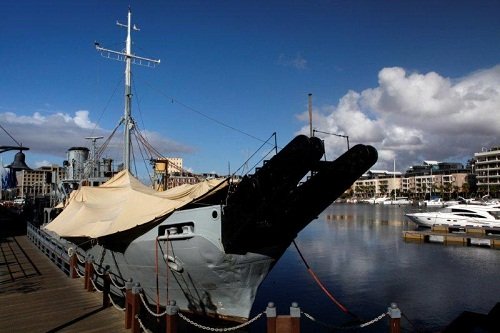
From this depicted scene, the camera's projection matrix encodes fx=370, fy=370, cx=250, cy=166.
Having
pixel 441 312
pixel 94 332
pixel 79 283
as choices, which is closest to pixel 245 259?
pixel 94 332

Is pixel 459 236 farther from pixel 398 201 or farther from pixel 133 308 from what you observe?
pixel 398 201

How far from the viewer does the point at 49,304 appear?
1241cm

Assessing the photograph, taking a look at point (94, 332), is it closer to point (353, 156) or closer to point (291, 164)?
point (291, 164)

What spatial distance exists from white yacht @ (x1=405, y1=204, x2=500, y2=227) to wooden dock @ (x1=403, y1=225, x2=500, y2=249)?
1.13m

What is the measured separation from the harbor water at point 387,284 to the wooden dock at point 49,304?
7245mm

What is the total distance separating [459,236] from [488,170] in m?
123

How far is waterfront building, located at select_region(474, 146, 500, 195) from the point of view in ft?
460

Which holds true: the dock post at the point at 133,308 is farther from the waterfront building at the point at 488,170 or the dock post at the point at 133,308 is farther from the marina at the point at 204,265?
the waterfront building at the point at 488,170

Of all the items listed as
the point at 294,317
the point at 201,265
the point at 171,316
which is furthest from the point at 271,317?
the point at 201,265

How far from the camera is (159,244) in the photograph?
13109 millimetres

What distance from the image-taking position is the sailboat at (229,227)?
11375mm

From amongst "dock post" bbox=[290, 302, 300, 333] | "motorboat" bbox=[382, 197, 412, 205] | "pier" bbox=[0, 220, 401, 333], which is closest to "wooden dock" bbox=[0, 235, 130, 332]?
"pier" bbox=[0, 220, 401, 333]

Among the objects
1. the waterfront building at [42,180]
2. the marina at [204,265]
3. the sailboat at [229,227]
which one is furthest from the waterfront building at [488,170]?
the sailboat at [229,227]

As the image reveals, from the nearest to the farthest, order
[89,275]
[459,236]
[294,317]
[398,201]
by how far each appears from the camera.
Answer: [294,317]
[89,275]
[459,236]
[398,201]
